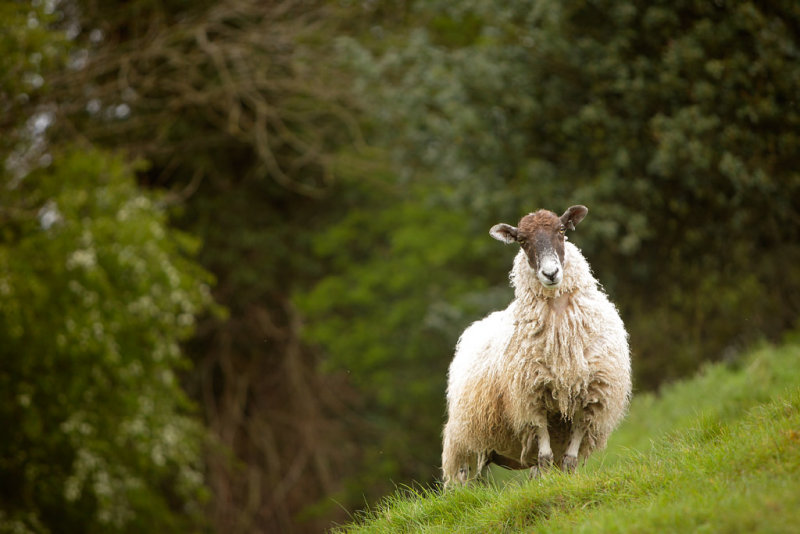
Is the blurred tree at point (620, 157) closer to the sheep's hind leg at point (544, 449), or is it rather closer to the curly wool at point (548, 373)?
the curly wool at point (548, 373)

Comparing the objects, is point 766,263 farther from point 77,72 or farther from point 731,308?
point 77,72

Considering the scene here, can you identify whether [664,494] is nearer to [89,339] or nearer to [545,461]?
[545,461]

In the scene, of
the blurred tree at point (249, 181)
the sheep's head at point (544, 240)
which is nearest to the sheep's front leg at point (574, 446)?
the sheep's head at point (544, 240)

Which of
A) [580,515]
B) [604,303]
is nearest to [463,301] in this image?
[604,303]

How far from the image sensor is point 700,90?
1311cm

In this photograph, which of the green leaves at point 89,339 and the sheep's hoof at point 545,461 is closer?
the sheep's hoof at point 545,461

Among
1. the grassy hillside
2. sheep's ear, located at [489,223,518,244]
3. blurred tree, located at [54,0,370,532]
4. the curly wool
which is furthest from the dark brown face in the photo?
Result: blurred tree, located at [54,0,370,532]

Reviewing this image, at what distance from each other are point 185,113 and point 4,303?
1091 centimetres

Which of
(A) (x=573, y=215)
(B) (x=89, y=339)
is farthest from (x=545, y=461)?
(B) (x=89, y=339)

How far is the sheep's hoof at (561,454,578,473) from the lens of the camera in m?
6.62

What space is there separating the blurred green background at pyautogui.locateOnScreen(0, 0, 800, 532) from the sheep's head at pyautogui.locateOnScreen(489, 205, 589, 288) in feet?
10.5

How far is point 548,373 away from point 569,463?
2.20 feet

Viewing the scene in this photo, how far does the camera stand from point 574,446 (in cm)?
677

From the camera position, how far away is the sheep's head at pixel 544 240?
6641 millimetres
